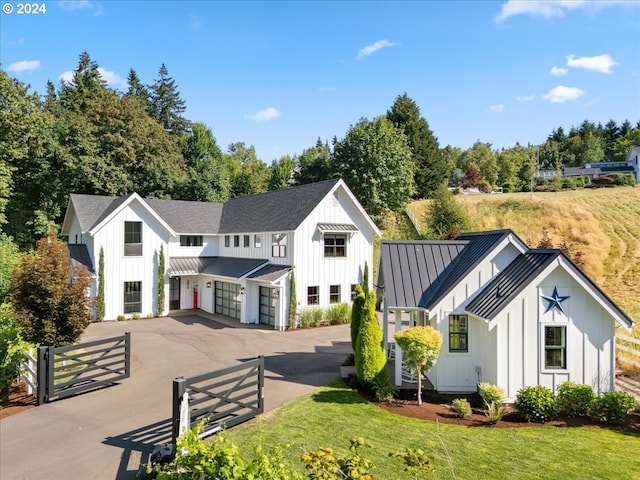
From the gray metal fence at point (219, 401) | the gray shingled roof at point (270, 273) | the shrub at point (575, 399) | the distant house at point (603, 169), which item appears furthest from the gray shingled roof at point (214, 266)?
the distant house at point (603, 169)

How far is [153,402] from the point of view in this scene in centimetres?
1216

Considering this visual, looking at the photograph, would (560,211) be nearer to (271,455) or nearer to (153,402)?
(153,402)

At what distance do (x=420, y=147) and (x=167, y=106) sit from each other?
4295 centimetres

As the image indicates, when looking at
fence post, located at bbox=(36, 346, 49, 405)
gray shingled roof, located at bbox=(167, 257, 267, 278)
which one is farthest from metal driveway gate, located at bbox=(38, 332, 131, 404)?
gray shingled roof, located at bbox=(167, 257, 267, 278)

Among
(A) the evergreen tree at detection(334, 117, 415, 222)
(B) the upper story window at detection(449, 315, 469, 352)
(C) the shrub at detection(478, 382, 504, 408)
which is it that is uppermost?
(A) the evergreen tree at detection(334, 117, 415, 222)

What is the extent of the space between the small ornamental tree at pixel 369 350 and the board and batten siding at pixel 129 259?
19053 mm

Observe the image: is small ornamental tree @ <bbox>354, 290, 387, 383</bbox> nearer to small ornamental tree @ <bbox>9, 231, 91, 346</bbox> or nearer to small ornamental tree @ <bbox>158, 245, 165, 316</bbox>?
Result: small ornamental tree @ <bbox>9, 231, 91, 346</bbox>

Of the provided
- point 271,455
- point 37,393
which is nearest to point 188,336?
point 37,393

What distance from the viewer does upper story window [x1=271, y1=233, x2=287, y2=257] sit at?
2478 centimetres

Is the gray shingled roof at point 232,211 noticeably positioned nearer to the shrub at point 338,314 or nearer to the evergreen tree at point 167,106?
the shrub at point 338,314

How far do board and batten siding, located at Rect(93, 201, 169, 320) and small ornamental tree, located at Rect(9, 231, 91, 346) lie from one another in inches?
482

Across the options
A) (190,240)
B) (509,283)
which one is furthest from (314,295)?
(509,283)

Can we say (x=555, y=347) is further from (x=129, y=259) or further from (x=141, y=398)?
(x=129, y=259)

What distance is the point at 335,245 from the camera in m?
25.8
